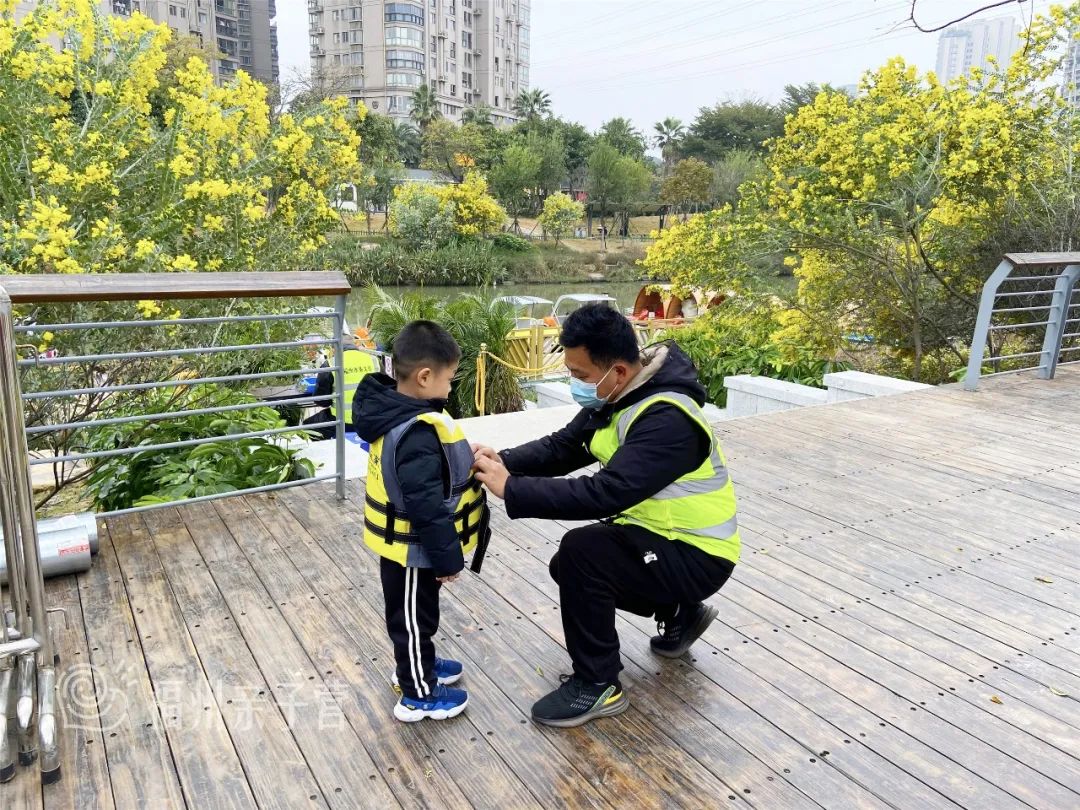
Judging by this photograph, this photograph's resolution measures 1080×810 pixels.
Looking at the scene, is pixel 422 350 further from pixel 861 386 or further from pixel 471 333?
pixel 471 333

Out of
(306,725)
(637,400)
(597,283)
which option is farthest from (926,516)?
(597,283)

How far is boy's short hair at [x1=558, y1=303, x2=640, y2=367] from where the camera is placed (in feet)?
6.86

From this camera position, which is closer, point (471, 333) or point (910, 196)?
point (910, 196)

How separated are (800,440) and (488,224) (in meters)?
32.4

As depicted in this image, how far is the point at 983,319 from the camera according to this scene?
19.2 ft

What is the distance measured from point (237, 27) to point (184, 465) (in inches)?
4015

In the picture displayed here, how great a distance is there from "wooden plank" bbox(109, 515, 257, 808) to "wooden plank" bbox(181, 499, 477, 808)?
213 mm

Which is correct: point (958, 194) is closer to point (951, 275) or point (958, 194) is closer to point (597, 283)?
point (951, 275)

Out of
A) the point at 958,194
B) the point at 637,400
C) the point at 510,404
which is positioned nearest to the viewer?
the point at 637,400

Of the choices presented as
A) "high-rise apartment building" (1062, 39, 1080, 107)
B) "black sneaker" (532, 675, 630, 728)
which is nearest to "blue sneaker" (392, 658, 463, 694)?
"black sneaker" (532, 675, 630, 728)

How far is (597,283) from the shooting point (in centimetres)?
3588

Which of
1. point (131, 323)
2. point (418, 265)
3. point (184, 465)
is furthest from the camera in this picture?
point (418, 265)

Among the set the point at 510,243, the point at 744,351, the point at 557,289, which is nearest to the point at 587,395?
the point at 744,351

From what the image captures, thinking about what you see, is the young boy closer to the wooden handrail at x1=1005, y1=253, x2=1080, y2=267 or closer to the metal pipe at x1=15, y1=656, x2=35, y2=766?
the metal pipe at x1=15, y1=656, x2=35, y2=766
